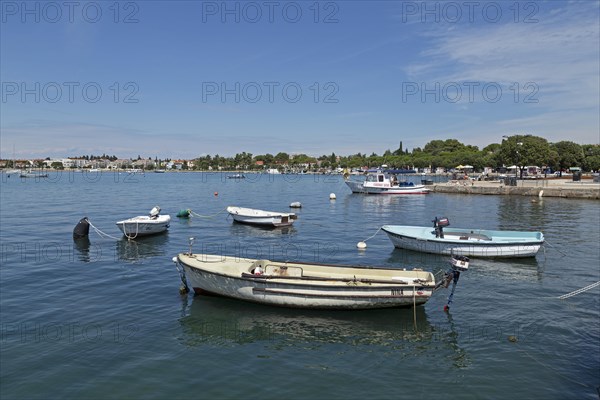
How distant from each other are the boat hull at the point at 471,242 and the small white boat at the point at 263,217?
1281cm

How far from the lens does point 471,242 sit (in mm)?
25781

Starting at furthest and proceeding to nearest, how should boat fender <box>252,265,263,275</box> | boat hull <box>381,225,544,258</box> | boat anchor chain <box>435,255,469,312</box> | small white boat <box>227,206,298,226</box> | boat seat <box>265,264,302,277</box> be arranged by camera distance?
small white boat <box>227,206,298,226</box> → boat hull <box>381,225,544,258</box> → boat seat <box>265,264,302,277</box> → boat fender <box>252,265,263,275</box> → boat anchor chain <box>435,255,469,312</box>

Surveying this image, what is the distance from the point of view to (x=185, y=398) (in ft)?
35.6

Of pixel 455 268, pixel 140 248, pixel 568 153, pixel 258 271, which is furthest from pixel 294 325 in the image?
pixel 568 153

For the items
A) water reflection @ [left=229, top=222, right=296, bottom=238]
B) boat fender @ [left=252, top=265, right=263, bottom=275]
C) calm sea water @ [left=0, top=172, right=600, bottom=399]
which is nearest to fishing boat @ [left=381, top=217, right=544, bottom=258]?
calm sea water @ [left=0, top=172, right=600, bottom=399]

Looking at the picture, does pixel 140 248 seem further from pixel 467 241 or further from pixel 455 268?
pixel 455 268

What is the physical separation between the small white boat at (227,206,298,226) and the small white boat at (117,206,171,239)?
8.09 m

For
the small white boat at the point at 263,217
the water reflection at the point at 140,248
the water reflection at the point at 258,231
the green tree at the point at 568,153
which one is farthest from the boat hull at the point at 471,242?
the green tree at the point at 568,153

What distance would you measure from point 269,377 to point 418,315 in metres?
7.04

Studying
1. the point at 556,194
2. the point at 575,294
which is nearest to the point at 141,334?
the point at 575,294

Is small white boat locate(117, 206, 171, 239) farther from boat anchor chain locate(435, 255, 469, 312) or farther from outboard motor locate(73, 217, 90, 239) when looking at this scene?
boat anchor chain locate(435, 255, 469, 312)

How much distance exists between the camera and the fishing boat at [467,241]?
2558cm

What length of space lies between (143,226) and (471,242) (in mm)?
23319

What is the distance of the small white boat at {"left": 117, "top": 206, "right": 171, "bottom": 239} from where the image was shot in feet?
108
